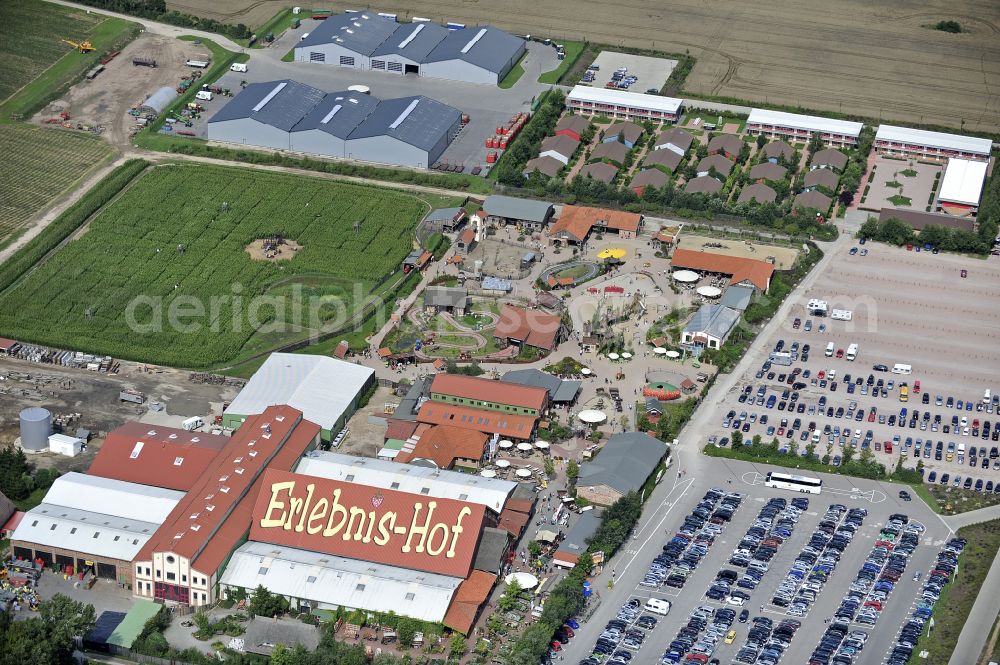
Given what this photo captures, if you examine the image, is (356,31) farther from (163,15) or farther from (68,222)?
(68,222)

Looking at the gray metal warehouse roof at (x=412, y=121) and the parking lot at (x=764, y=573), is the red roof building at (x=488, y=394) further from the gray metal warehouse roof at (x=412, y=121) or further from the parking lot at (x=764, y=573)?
the gray metal warehouse roof at (x=412, y=121)

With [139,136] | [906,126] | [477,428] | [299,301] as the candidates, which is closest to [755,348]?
[477,428]

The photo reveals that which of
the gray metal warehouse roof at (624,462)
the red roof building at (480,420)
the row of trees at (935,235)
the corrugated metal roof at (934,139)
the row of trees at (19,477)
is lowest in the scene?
the corrugated metal roof at (934,139)

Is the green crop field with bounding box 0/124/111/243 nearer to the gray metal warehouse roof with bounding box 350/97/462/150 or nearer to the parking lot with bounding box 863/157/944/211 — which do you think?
the gray metal warehouse roof with bounding box 350/97/462/150


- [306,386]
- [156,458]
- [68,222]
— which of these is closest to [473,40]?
[68,222]

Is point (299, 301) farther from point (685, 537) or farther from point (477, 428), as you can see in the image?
point (685, 537)

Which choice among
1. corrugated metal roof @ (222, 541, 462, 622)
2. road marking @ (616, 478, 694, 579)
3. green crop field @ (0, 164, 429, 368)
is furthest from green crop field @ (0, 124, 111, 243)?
road marking @ (616, 478, 694, 579)

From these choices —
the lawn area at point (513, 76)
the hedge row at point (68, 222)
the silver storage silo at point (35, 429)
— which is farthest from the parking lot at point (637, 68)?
the silver storage silo at point (35, 429)
